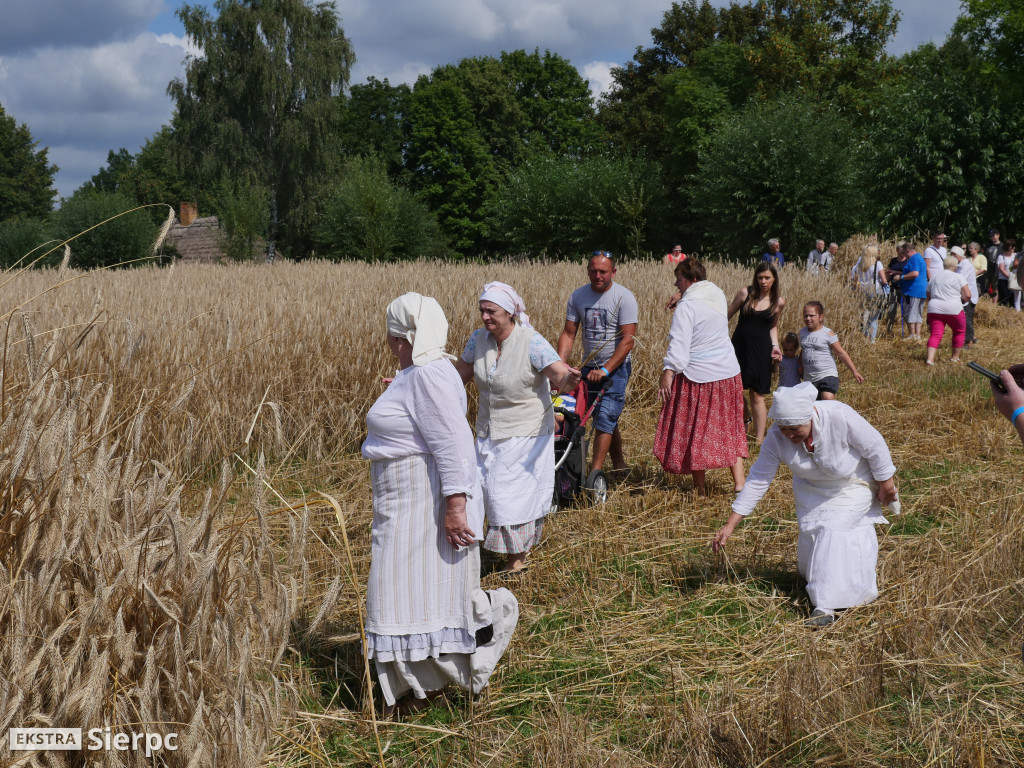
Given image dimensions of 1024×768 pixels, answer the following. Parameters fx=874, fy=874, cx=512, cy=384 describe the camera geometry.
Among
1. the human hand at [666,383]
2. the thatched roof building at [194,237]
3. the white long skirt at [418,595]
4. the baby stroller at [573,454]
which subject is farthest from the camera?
the thatched roof building at [194,237]

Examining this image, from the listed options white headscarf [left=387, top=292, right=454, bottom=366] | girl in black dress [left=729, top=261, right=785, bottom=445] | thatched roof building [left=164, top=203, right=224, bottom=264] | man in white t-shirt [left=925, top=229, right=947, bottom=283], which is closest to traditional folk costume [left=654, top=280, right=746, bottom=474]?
girl in black dress [left=729, top=261, right=785, bottom=445]

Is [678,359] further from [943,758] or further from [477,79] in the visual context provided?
[477,79]

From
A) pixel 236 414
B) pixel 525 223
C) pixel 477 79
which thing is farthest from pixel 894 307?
pixel 477 79

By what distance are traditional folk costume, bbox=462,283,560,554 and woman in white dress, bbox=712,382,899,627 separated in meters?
1.06

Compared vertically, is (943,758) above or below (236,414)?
below

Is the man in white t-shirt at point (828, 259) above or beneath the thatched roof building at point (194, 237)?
beneath

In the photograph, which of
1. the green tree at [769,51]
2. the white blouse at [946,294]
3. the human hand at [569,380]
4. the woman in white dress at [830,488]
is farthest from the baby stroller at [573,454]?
the green tree at [769,51]

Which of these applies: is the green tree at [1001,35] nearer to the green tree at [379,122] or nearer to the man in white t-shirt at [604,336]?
the man in white t-shirt at [604,336]

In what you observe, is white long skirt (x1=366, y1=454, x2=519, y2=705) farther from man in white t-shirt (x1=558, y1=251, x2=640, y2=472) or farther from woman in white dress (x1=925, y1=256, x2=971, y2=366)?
woman in white dress (x1=925, y1=256, x2=971, y2=366)

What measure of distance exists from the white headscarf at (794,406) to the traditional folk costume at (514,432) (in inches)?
47.8

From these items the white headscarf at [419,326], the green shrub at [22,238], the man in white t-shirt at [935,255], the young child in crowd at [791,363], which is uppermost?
the green shrub at [22,238]

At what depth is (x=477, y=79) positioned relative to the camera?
50094 mm

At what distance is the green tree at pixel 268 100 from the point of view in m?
36.4

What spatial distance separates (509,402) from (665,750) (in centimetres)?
221
